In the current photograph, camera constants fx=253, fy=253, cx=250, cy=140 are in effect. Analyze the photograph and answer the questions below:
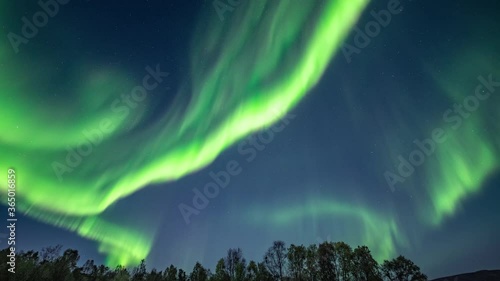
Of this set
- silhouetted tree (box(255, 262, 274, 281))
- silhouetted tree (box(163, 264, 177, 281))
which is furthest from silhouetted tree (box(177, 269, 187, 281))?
silhouetted tree (box(255, 262, 274, 281))

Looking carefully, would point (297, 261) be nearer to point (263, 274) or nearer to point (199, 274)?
point (263, 274)

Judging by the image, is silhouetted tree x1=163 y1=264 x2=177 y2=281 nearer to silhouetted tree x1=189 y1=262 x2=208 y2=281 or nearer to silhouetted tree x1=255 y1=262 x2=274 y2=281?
silhouetted tree x1=189 y1=262 x2=208 y2=281

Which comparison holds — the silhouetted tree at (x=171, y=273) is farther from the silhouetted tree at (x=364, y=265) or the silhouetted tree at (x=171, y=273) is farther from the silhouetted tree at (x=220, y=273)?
the silhouetted tree at (x=364, y=265)

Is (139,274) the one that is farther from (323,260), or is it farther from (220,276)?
(323,260)

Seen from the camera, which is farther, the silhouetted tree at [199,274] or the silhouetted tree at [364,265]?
the silhouetted tree at [199,274]

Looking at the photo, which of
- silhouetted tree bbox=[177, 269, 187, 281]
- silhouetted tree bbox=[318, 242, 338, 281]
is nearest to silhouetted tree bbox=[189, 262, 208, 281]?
silhouetted tree bbox=[177, 269, 187, 281]

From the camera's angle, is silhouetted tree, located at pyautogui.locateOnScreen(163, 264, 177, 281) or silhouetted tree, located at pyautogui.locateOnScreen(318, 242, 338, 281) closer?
silhouetted tree, located at pyautogui.locateOnScreen(318, 242, 338, 281)

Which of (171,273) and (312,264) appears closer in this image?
(312,264)

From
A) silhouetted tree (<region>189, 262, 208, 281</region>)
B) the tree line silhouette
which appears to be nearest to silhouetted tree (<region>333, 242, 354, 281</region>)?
the tree line silhouette

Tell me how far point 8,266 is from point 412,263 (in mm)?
103521

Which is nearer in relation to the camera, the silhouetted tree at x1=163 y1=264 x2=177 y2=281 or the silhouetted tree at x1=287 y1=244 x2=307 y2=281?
the silhouetted tree at x1=287 y1=244 x2=307 y2=281

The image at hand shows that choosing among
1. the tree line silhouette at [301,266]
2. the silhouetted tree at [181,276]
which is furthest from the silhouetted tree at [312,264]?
the silhouetted tree at [181,276]

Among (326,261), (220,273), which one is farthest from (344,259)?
(220,273)

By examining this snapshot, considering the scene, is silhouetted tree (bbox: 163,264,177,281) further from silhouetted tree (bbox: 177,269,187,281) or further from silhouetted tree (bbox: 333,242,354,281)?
silhouetted tree (bbox: 333,242,354,281)
